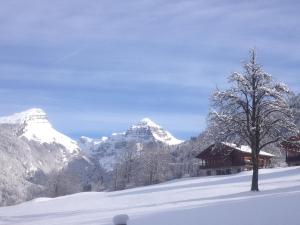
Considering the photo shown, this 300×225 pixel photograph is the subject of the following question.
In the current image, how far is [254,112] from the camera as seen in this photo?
4041 cm

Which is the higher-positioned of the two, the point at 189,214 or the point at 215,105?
the point at 215,105

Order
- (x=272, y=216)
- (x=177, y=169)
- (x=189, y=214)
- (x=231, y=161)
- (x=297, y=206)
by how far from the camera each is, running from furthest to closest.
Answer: (x=177, y=169), (x=231, y=161), (x=189, y=214), (x=297, y=206), (x=272, y=216)

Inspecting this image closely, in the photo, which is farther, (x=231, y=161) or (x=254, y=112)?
(x=231, y=161)

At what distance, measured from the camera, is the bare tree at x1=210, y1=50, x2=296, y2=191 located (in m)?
40.3

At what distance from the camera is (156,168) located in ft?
336

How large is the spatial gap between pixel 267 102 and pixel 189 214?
18531 millimetres

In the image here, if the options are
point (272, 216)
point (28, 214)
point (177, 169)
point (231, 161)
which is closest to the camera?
point (272, 216)

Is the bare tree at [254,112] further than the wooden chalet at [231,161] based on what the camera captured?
No

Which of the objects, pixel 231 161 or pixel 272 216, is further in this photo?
pixel 231 161

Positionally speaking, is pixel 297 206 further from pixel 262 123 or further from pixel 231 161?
pixel 231 161

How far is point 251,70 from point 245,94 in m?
2.09

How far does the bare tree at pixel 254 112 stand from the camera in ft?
132

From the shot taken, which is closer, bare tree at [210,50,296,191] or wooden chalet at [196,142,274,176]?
bare tree at [210,50,296,191]

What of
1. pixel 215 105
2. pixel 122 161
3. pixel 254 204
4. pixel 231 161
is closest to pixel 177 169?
pixel 122 161
